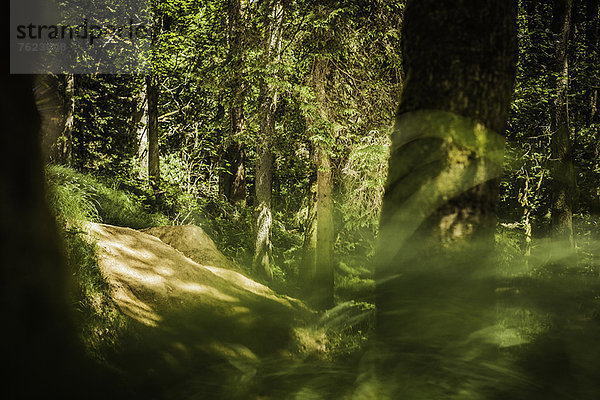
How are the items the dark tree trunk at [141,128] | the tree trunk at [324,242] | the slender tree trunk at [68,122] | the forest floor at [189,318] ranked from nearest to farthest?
1. the forest floor at [189,318]
2. the tree trunk at [324,242]
3. the slender tree trunk at [68,122]
4. the dark tree trunk at [141,128]

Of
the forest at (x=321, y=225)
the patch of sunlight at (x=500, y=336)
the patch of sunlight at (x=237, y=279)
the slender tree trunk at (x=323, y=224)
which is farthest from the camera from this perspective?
the slender tree trunk at (x=323, y=224)

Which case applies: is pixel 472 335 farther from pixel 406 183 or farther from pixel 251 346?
pixel 251 346

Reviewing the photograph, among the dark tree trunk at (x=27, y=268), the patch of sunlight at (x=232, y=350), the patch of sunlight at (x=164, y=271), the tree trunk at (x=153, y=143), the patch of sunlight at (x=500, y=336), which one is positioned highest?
the tree trunk at (x=153, y=143)

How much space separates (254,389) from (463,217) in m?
2.46

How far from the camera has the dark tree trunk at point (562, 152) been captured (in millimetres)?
15914

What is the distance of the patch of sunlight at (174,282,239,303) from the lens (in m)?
9.69

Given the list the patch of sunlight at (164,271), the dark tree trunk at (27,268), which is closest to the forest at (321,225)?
the dark tree trunk at (27,268)

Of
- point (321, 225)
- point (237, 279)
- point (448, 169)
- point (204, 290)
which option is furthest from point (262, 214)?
point (448, 169)

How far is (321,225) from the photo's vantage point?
48.4 feet

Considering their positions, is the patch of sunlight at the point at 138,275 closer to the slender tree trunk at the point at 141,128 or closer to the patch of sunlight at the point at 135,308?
the patch of sunlight at the point at 135,308

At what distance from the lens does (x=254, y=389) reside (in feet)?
13.6

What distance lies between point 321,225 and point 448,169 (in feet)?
35.2

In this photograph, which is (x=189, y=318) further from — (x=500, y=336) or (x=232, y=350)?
(x=500, y=336)

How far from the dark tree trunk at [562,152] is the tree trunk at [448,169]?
13.8 m
